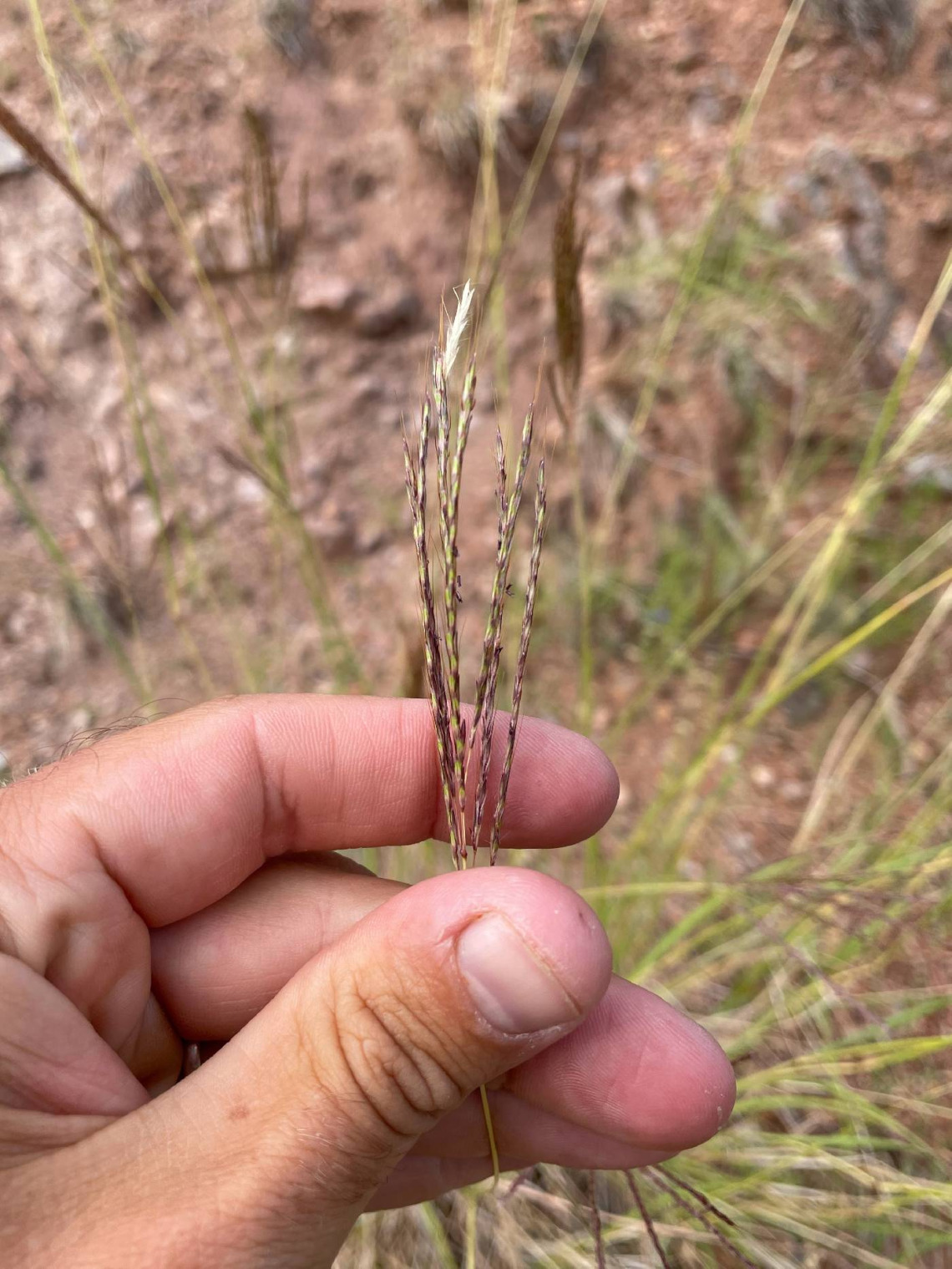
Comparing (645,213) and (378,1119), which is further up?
(645,213)

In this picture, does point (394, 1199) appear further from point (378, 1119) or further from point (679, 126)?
point (679, 126)

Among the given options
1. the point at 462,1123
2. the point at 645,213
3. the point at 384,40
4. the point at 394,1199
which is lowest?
the point at 394,1199

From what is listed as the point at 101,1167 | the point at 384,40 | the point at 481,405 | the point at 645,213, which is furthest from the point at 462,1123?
the point at 384,40

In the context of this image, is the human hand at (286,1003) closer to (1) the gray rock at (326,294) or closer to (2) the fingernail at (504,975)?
(2) the fingernail at (504,975)

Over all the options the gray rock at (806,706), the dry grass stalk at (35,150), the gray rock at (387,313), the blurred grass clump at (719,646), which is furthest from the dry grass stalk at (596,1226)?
the gray rock at (387,313)

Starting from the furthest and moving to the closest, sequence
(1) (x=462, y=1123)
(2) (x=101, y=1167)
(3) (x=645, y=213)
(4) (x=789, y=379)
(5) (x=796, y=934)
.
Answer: (3) (x=645, y=213) < (4) (x=789, y=379) < (5) (x=796, y=934) < (1) (x=462, y=1123) < (2) (x=101, y=1167)

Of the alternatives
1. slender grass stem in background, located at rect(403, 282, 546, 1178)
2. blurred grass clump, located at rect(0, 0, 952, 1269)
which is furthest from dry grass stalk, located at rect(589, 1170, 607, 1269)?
slender grass stem in background, located at rect(403, 282, 546, 1178)

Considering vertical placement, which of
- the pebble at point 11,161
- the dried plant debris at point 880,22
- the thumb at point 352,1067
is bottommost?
the thumb at point 352,1067

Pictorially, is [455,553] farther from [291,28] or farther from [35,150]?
[291,28]
